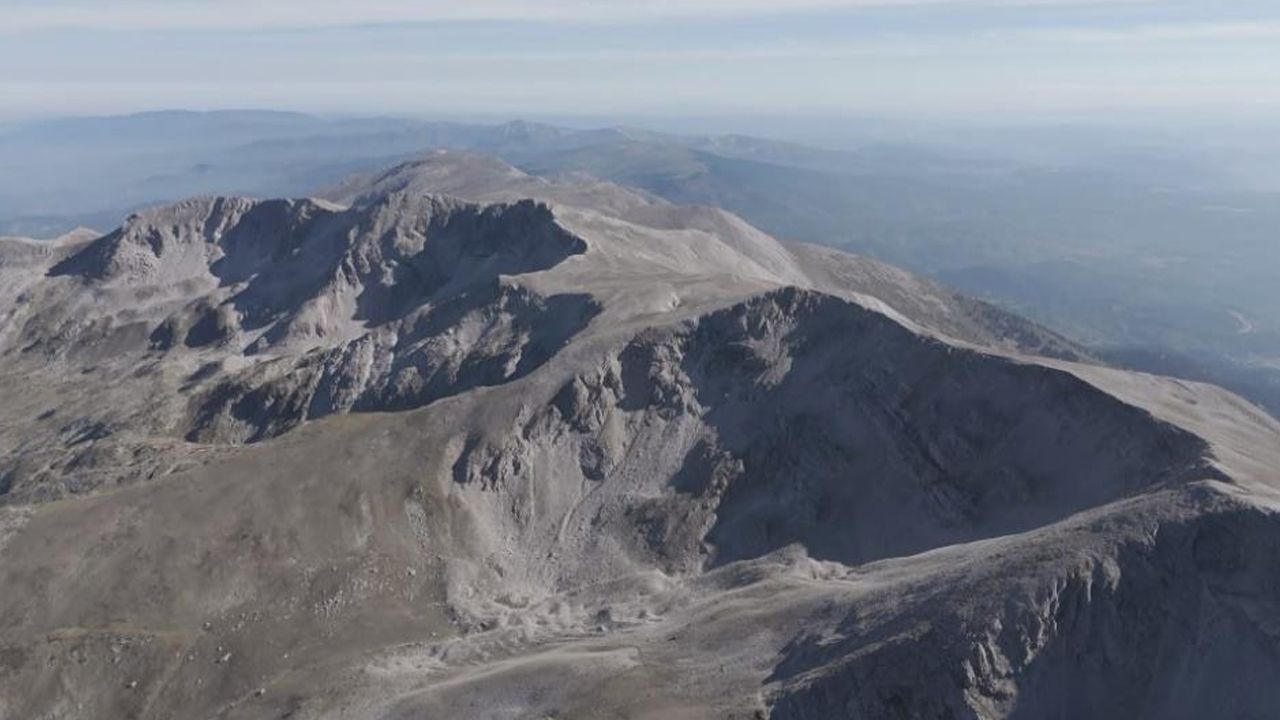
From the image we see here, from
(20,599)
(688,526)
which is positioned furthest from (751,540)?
(20,599)

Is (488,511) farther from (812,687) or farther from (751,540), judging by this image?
(812,687)

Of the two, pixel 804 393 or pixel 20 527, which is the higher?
pixel 804 393

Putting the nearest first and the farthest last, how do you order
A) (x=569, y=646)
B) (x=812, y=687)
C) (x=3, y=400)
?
(x=812, y=687), (x=569, y=646), (x=3, y=400)

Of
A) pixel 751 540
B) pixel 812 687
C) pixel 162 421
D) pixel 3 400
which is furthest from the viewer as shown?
pixel 3 400

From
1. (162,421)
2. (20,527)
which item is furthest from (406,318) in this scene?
(20,527)

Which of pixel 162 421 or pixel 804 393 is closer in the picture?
pixel 804 393

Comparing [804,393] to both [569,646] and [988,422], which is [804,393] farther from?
[569,646]

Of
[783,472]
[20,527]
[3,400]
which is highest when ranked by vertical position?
[783,472]
